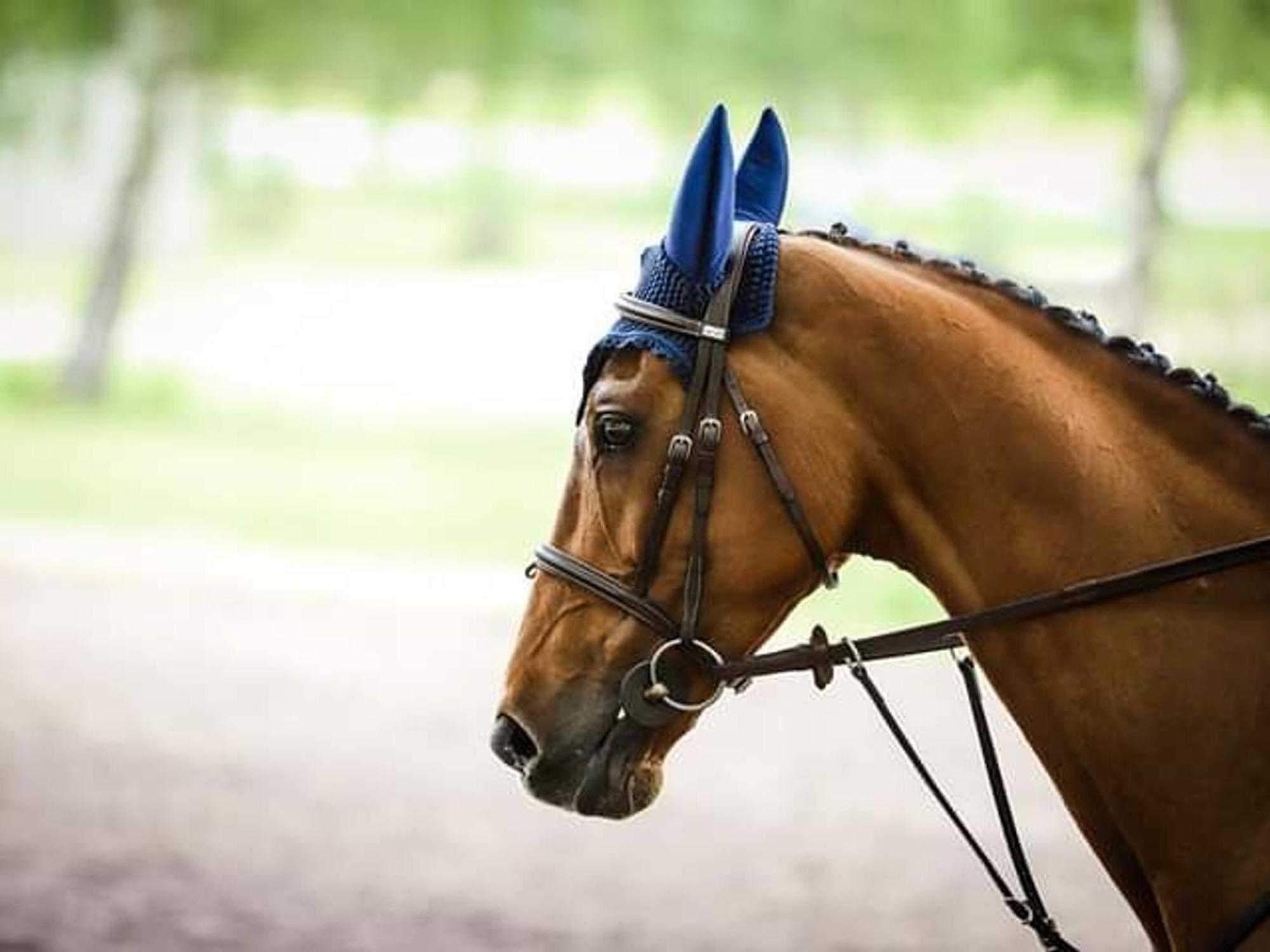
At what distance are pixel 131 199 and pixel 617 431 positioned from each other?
9.92 meters

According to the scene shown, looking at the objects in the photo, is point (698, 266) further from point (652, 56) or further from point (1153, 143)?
point (652, 56)

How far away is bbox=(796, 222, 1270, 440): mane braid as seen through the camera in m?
2.07

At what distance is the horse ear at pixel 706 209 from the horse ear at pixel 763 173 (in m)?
0.16

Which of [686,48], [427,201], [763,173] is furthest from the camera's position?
[427,201]

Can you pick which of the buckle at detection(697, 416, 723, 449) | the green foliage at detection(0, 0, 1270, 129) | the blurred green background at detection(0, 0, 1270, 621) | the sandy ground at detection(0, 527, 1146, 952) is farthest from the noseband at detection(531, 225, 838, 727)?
the green foliage at detection(0, 0, 1270, 129)

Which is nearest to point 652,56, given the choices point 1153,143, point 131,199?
point 1153,143

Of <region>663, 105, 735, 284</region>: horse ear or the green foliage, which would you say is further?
the green foliage

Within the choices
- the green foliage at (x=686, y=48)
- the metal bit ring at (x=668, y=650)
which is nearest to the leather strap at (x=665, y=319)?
the metal bit ring at (x=668, y=650)

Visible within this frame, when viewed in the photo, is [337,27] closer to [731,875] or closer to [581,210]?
[581,210]

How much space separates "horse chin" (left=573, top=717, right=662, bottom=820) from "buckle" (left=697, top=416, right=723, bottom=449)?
1.17 ft

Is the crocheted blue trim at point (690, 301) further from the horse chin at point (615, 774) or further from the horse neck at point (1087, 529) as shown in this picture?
the horse chin at point (615, 774)

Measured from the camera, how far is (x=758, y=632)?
215 cm

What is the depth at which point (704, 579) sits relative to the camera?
210 centimetres

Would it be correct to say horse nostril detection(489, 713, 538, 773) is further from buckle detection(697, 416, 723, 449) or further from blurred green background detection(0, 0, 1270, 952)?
blurred green background detection(0, 0, 1270, 952)
